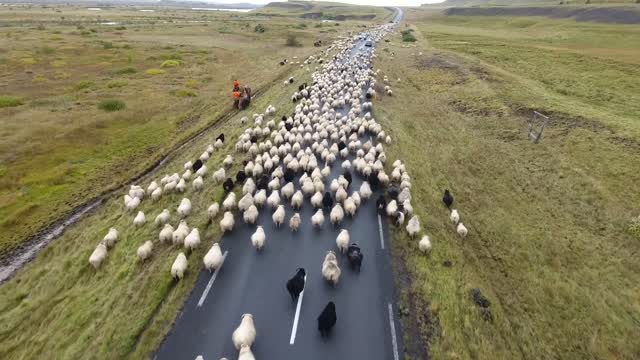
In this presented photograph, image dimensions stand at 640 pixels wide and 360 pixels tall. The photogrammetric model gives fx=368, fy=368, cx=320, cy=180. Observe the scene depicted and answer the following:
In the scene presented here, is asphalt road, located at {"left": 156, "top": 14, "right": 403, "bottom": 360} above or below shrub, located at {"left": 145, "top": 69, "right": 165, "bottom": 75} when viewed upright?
below

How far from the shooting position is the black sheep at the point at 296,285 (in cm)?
1286

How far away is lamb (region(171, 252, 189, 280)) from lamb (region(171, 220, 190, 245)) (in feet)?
5.70

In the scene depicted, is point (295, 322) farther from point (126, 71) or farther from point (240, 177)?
point (126, 71)

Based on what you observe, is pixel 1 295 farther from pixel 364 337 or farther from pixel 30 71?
pixel 30 71

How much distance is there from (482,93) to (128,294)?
34248mm

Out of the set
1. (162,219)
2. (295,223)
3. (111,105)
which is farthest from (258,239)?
(111,105)

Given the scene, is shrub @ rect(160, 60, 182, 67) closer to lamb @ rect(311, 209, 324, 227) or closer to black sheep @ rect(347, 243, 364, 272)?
lamb @ rect(311, 209, 324, 227)

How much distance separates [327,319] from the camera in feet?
38.1

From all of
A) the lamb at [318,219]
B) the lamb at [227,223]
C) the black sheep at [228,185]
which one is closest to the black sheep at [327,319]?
the lamb at [318,219]

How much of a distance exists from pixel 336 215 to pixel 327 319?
6188 millimetres

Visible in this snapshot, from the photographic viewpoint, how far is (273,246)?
52.0 ft

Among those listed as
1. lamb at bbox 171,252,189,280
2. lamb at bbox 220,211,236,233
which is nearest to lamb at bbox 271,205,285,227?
lamb at bbox 220,211,236,233

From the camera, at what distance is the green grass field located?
11983mm

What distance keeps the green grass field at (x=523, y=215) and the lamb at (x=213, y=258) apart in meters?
7.15
